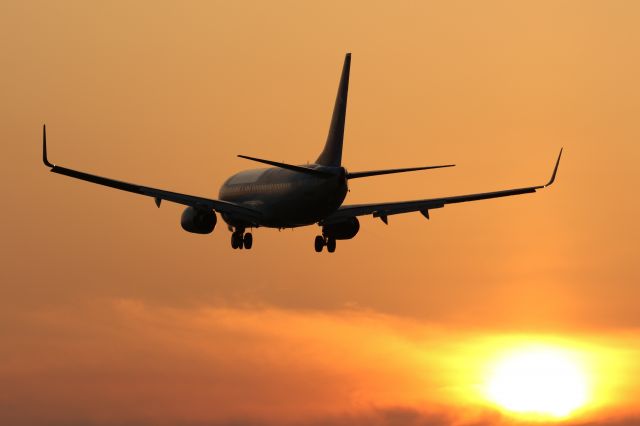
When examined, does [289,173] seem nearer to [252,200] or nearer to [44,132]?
[252,200]

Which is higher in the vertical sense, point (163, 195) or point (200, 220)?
point (200, 220)

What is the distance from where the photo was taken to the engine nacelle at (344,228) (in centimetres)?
9119

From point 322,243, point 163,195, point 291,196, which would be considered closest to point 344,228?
point 322,243

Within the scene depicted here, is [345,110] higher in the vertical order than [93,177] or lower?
higher

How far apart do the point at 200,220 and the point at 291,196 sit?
7.46 metres

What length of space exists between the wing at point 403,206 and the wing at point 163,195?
534 cm

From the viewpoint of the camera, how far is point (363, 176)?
81625 mm

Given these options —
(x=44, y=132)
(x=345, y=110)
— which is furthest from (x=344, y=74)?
(x=44, y=132)

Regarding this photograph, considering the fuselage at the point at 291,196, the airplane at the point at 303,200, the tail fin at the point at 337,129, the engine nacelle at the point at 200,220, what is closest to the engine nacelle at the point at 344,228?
the airplane at the point at 303,200

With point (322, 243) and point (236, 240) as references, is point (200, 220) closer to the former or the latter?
point (236, 240)

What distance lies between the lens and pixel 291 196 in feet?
282

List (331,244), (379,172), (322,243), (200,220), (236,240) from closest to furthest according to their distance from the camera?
1. (379,172)
2. (200,220)
3. (236,240)
4. (331,244)
5. (322,243)

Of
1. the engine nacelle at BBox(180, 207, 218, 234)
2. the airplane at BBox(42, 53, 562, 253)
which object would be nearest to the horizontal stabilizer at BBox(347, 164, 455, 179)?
the airplane at BBox(42, 53, 562, 253)

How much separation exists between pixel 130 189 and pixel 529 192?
2393cm
